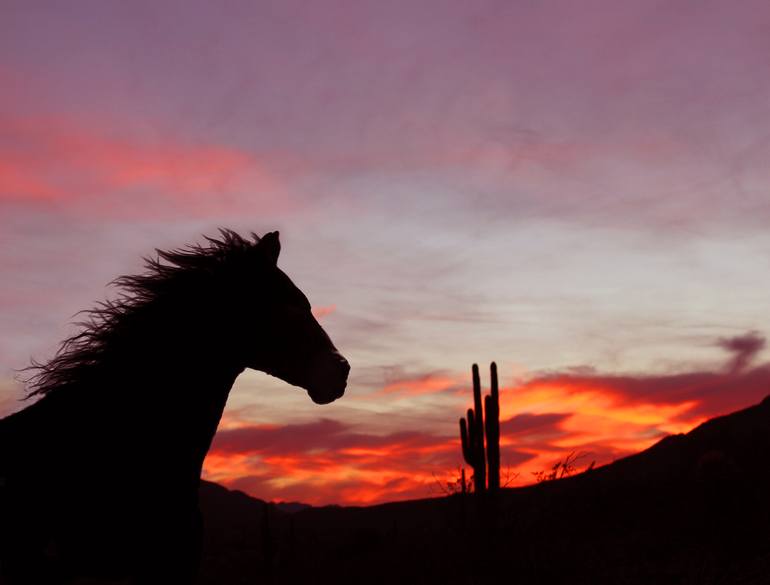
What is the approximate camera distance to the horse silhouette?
5211 millimetres

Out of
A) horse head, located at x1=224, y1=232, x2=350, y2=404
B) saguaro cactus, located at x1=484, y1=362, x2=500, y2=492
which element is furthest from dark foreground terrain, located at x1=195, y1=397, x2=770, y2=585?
horse head, located at x1=224, y1=232, x2=350, y2=404

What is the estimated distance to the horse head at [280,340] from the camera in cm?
577

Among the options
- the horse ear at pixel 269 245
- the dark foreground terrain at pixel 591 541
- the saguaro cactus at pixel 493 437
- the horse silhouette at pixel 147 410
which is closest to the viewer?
the horse silhouette at pixel 147 410

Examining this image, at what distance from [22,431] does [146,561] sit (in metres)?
1.12

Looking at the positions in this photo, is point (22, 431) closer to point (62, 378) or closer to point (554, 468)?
point (62, 378)

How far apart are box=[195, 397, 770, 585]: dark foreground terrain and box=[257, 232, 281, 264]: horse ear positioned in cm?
1118

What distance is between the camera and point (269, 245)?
5910 millimetres

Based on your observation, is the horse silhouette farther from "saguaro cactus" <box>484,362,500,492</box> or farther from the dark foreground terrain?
"saguaro cactus" <box>484,362,500,492</box>

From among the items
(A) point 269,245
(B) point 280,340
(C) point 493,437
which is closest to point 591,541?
(C) point 493,437

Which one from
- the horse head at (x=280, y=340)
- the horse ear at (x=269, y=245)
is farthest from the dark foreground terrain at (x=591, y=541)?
the horse ear at (x=269, y=245)

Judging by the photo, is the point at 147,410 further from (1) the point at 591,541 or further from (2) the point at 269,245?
(1) the point at 591,541

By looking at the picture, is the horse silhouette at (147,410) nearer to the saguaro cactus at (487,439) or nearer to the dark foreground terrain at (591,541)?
the dark foreground terrain at (591,541)

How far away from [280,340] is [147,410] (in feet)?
3.10

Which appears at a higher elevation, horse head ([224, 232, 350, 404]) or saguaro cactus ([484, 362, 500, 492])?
saguaro cactus ([484, 362, 500, 492])
